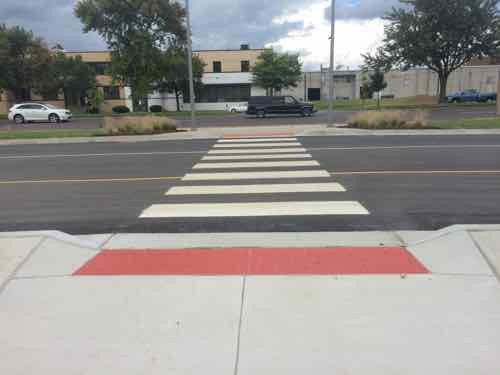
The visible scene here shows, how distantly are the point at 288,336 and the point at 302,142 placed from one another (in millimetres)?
12779

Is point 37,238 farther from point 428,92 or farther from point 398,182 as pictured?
point 428,92

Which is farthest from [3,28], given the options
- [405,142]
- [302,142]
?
[405,142]

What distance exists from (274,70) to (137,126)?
34144 mm

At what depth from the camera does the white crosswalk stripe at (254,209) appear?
607 centimetres

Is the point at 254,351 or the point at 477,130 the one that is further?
the point at 477,130

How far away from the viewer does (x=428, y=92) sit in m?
69.4

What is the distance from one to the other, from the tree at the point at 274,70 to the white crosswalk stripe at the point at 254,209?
46323 mm

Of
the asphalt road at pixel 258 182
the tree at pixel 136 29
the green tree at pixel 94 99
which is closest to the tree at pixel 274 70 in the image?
the tree at pixel 136 29

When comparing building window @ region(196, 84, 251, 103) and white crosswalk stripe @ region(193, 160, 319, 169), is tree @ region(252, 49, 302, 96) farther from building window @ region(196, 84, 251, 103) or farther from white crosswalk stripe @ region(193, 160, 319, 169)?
white crosswalk stripe @ region(193, 160, 319, 169)

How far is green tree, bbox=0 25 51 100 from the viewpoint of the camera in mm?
39562

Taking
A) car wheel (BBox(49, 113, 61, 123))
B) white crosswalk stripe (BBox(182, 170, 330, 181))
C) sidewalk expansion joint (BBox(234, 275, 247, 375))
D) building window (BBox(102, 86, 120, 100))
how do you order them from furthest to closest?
building window (BBox(102, 86, 120, 100))
car wheel (BBox(49, 113, 61, 123))
white crosswalk stripe (BBox(182, 170, 330, 181))
sidewalk expansion joint (BBox(234, 275, 247, 375))

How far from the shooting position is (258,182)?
27.3 ft

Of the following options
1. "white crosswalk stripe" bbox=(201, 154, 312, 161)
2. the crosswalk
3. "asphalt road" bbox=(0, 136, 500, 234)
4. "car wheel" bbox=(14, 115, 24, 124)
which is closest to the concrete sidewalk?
"asphalt road" bbox=(0, 136, 500, 234)

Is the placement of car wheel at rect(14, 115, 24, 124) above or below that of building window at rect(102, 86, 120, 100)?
below
